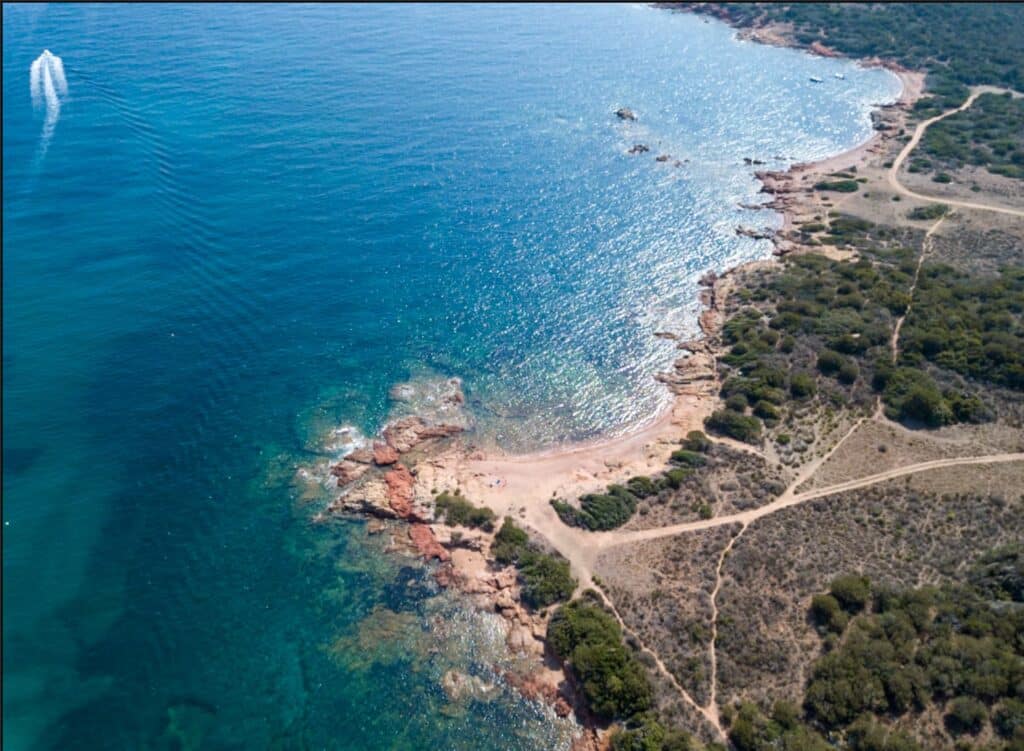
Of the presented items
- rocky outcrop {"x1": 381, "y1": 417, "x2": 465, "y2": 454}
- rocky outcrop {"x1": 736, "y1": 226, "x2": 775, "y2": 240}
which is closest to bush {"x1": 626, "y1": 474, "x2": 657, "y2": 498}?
rocky outcrop {"x1": 381, "y1": 417, "x2": 465, "y2": 454}

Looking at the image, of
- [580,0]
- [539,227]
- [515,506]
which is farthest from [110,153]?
[580,0]

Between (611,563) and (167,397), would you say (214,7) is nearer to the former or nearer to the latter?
(167,397)

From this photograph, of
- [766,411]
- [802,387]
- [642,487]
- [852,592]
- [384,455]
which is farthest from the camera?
[802,387]

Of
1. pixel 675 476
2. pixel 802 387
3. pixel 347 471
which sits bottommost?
pixel 347 471

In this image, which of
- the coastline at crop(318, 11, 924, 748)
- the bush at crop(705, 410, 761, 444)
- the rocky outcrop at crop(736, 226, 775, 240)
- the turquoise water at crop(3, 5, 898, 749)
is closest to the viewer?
the turquoise water at crop(3, 5, 898, 749)

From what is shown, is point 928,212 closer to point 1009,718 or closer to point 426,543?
point 1009,718

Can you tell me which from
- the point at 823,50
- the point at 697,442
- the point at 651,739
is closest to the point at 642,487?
the point at 697,442

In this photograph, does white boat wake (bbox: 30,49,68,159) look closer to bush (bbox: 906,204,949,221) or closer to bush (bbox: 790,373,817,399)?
bush (bbox: 790,373,817,399)
